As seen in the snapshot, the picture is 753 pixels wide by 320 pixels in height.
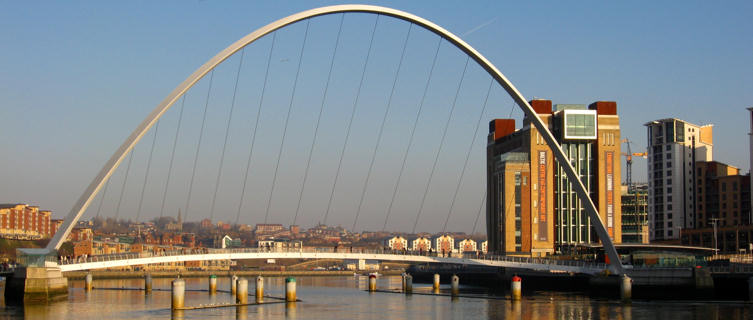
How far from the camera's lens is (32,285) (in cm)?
5128

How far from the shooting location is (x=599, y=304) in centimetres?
5516

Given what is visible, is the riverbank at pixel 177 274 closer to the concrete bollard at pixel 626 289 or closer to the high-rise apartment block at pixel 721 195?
the high-rise apartment block at pixel 721 195

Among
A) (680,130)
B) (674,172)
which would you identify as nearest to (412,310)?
(674,172)

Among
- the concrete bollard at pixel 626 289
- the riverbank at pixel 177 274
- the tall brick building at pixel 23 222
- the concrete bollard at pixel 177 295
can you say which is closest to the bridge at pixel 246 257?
the concrete bollard at pixel 177 295

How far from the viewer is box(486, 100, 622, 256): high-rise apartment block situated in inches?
4018

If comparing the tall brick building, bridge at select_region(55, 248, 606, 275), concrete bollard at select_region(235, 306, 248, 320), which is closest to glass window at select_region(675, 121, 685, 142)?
bridge at select_region(55, 248, 606, 275)

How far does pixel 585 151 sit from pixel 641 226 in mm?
33860

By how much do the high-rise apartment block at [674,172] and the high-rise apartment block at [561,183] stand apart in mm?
43682

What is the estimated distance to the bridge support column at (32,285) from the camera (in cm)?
5097

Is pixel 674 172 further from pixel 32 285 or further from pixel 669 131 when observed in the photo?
pixel 32 285

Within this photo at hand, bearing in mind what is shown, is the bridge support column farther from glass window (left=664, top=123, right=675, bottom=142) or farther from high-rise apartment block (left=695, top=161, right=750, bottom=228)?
glass window (left=664, top=123, right=675, bottom=142)

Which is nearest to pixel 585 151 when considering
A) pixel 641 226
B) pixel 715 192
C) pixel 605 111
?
pixel 605 111

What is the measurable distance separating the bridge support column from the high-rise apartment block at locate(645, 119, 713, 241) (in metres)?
110

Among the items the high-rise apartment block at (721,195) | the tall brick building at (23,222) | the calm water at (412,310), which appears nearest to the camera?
the calm water at (412,310)
